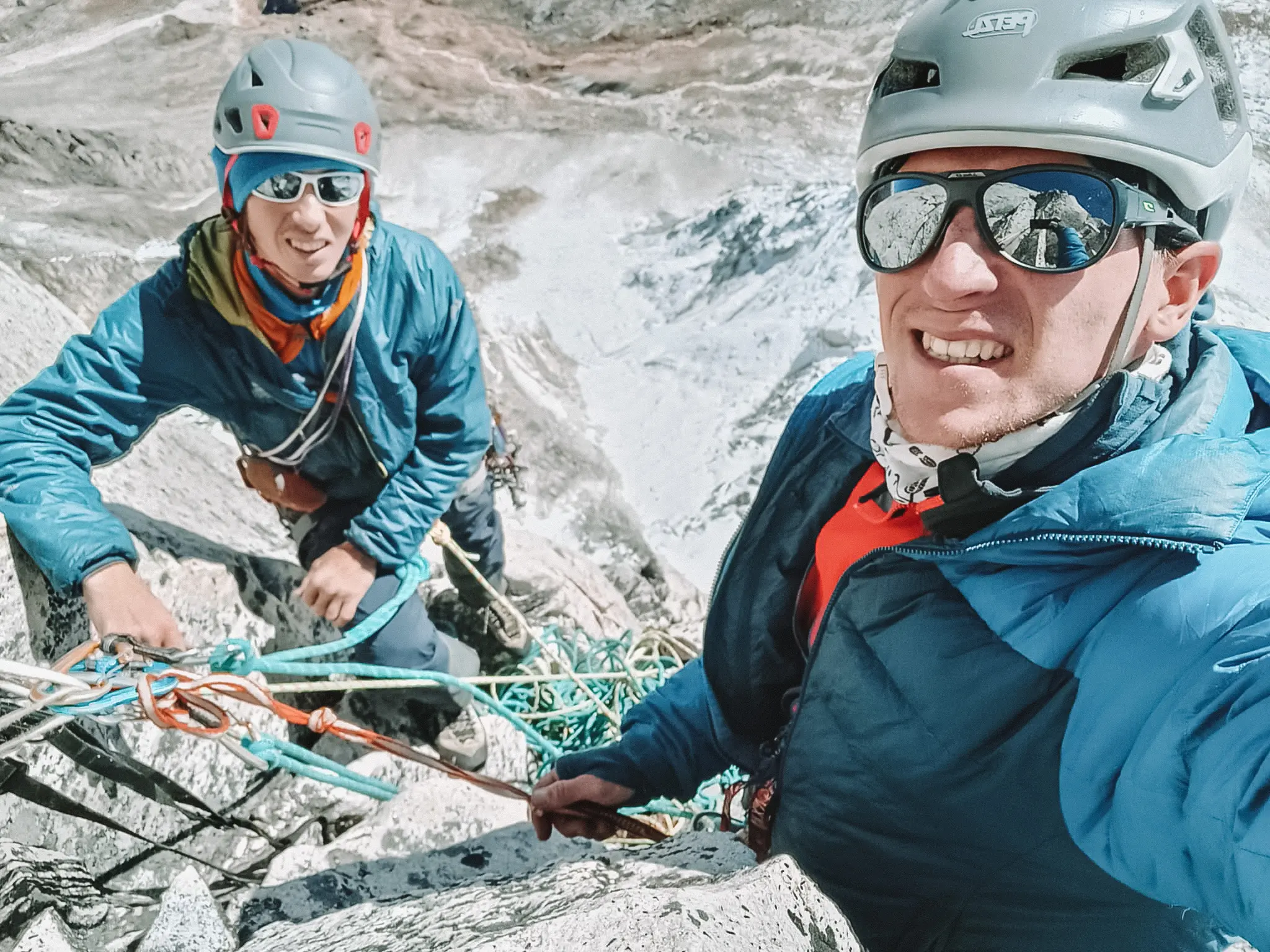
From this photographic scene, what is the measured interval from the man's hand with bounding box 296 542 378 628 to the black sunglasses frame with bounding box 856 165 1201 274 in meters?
2.24

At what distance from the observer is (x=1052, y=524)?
112 cm

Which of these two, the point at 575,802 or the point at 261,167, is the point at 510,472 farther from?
the point at 575,802

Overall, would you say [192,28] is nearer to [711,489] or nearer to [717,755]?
[711,489]

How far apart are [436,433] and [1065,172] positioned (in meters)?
2.35

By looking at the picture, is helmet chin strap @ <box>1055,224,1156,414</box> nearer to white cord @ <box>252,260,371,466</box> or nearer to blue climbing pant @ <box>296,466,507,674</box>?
white cord @ <box>252,260,371,466</box>

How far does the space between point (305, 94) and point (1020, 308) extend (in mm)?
2410

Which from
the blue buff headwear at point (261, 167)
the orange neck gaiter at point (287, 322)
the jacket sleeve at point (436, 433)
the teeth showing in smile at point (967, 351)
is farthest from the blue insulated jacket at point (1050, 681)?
the blue buff headwear at point (261, 167)

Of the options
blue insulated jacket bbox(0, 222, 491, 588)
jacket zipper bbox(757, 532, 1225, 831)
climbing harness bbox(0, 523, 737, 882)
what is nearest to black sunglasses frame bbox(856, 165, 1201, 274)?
jacket zipper bbox(757, 532, 1225, 831)

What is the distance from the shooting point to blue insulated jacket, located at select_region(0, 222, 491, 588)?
102 inches

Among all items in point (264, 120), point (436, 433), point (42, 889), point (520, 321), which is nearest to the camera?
point (42, 889)

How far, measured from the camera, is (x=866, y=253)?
143cm

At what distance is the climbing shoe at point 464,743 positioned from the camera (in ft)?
10.9

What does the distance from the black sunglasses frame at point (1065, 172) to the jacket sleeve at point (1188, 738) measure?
1.46 ft

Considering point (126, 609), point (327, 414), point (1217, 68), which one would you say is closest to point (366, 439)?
point (327, 414)
